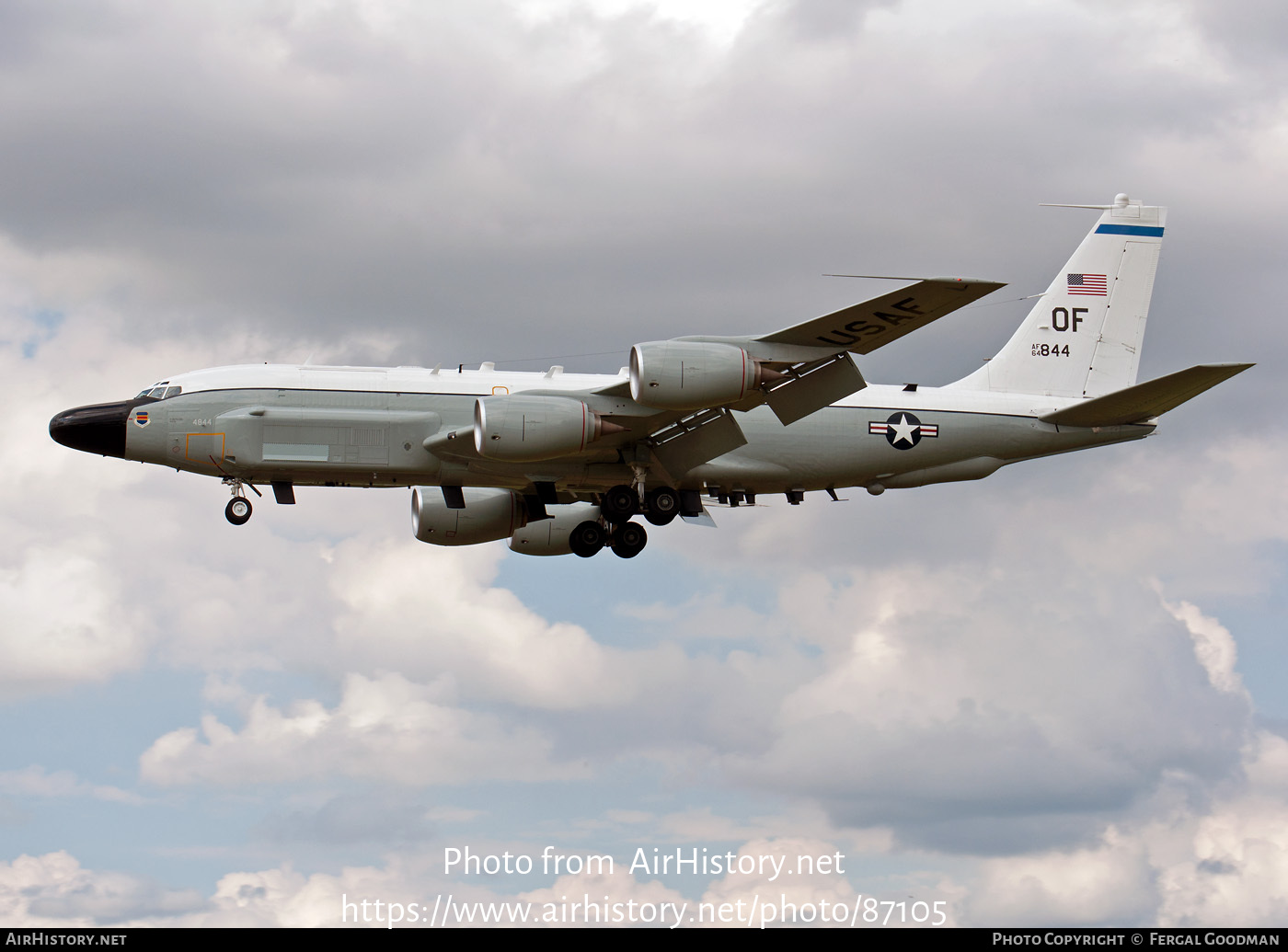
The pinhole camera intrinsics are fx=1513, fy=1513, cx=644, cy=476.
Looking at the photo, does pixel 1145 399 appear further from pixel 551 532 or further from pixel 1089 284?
pixel 551 532

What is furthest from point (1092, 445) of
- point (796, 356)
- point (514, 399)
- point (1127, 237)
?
point (514, 399)

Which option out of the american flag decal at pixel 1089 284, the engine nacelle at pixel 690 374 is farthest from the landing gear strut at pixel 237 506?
the american flag decal at pixel 1089 284

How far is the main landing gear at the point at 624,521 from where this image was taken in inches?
1775

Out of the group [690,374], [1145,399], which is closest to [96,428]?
[690,374]

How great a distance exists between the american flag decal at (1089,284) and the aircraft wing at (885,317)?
16.1 metres

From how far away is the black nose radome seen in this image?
43.2 meters

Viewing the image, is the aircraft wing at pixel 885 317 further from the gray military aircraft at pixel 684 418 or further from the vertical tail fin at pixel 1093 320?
the vertical tail fin at pixel 1093 320

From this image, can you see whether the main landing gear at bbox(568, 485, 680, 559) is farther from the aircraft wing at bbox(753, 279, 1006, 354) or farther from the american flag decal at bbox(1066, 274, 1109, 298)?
the american flag decal at bbox(1066, 274, 1109, 298)

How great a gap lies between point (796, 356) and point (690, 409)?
119 inches

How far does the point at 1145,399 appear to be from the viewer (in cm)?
4441

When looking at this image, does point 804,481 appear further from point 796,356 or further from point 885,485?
point 796,356

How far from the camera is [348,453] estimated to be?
42.9 m

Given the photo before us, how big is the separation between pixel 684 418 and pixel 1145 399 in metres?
13.8
